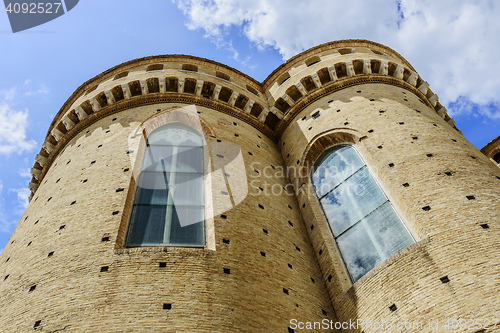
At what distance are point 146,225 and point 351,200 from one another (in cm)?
422

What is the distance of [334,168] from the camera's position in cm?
1022

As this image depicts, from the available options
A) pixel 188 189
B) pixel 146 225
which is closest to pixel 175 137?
pixel 188 189

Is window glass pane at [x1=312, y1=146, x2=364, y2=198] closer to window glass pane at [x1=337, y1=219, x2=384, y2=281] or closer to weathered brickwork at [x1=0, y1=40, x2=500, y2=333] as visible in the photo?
weathered brickwork at [x1=0, y1=40, x2=500, y2=333]

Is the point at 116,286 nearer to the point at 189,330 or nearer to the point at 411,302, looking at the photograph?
the point at 189,330

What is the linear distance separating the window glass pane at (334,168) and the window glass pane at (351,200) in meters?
0.20

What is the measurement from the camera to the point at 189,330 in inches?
225

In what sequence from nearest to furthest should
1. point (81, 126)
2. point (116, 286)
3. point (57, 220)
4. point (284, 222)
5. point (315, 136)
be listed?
point (116, 286)
point (57, 220)
point (284, 222)
point (315, 136)
point (81, 126)

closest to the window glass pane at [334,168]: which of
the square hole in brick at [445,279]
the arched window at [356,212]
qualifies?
the arched window at [356,212]

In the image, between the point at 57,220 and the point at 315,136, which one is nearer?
the point at 57,220

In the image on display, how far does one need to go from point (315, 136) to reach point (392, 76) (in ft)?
13.2

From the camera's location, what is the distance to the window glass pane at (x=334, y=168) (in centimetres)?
982

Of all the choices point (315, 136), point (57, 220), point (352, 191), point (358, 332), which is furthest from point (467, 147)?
point (57, 220)

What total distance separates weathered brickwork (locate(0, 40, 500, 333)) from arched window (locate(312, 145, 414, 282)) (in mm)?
212

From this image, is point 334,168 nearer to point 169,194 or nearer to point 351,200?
point 351,200
